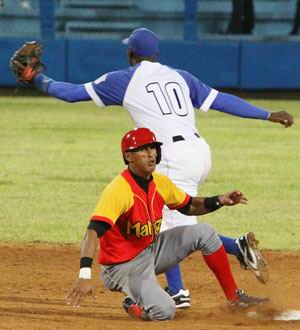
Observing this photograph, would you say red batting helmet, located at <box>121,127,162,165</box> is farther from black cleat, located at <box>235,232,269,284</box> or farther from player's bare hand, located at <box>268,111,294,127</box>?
player's bare hand, located at <box>268,111,294,127</box>

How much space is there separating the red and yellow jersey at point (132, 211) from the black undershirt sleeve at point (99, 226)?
0.33 feet

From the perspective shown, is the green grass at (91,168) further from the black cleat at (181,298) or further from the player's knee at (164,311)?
the player's knee at (164,311)

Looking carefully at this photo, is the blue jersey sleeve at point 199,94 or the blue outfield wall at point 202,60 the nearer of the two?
the blue jersey sleeve at point 199,94

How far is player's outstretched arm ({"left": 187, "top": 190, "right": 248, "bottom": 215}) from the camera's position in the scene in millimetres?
6584

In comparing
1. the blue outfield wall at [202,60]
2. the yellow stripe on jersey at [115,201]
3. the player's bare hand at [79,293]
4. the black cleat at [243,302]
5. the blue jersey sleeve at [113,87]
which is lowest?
the blue outfield wall at [202,60]

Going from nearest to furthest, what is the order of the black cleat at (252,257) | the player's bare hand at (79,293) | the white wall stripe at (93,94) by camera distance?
1. the player's bare hand at (79,293)
2. the black cleat at (252,257)
3. the white wall stripe at (93,94)

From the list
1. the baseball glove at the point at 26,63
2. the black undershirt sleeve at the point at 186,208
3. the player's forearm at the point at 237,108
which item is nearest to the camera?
the black undershirt sleeve at the point at 186,208

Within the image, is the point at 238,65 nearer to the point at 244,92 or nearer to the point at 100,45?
the point at 244,92

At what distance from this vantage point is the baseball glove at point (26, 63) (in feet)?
24.9

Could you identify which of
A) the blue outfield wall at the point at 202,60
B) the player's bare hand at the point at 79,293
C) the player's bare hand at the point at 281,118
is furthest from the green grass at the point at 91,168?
the player's bare hand at the point at 79,293

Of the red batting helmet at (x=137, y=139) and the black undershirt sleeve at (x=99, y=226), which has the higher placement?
the red batting helmet at (x=137, y=139)

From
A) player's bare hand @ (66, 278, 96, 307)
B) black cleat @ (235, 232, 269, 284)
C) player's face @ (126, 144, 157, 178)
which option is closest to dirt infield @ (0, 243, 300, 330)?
black cleat @ (235, 232, 269, 284)

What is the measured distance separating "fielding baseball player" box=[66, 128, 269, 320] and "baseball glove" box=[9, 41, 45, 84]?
138cm

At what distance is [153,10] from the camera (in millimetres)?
22766
